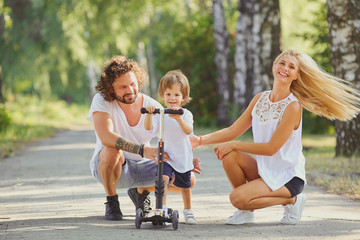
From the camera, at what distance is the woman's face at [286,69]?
5891mm

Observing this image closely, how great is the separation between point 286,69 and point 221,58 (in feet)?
51.5

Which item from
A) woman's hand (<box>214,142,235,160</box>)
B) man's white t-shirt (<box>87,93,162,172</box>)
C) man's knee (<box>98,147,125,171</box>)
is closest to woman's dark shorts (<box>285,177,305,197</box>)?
woman's hand (<box>214,142,235,160</box>)

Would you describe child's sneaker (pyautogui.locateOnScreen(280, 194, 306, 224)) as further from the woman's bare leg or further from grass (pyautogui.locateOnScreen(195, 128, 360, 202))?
grass (pyautogui.locateOnScreen(195, 128, 360, 202))

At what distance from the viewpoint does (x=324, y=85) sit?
19.7 ft

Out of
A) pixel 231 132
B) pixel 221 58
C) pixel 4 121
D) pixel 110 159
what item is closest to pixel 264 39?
pixel 221 58

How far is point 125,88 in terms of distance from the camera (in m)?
Result: 6.23

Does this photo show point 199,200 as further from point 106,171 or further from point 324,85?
point 324,85

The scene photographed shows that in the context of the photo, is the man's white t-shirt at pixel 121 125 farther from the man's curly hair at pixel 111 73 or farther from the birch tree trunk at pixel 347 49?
the birch tree trunk at pixel 347 49

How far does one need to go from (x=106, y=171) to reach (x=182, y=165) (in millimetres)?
746

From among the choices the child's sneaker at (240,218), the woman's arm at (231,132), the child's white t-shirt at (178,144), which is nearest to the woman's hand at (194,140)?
the woman's arm at (231,132)

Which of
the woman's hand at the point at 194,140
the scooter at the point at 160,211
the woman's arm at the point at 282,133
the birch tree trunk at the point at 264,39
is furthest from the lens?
the birch tree trunk at the point at 264,39

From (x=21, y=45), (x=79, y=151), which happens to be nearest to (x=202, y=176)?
(x=79, y=151)

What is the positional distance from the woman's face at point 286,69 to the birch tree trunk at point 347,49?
5.66 m

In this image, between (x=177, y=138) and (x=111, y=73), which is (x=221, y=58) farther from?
(x=177, y=138)
